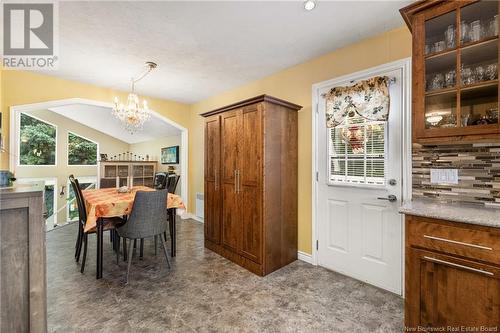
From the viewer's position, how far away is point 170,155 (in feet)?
22.3

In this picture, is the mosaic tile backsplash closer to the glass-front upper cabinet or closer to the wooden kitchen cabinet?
the glass-front upper cabinet

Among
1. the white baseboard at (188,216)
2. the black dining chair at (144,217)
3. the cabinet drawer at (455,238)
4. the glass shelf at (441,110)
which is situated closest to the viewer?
the cabinet drawer at (455,238)

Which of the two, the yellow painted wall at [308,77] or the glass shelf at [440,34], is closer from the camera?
the glass shelf at [440,34]

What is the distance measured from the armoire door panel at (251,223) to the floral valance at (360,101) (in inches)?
48.8

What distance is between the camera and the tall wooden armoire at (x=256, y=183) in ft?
8.55

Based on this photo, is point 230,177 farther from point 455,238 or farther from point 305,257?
point 455,238

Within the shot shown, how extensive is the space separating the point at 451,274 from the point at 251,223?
5.86 feet

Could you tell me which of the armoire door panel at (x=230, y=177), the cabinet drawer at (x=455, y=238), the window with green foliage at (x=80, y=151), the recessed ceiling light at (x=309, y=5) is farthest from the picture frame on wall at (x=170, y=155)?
the cabinet drawer at (x=455, y=238)

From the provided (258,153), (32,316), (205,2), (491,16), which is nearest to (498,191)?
(491,16)

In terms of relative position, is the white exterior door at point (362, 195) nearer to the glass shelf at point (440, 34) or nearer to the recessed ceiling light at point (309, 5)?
the glass shelf at point (440, 34)

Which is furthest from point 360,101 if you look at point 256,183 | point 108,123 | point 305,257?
point 108,123

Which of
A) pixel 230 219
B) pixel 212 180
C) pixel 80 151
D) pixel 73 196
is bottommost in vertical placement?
pixel 73 196

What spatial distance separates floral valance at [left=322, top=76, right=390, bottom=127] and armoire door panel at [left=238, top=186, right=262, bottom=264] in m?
1.24

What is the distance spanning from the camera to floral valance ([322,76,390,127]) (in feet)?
7.50
